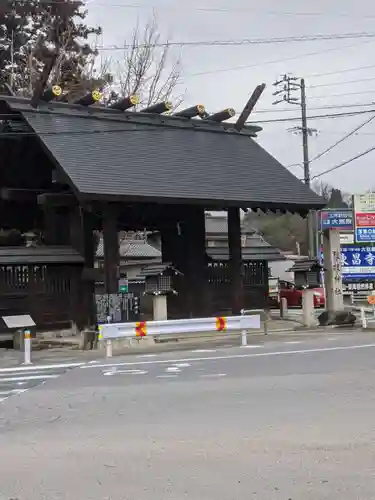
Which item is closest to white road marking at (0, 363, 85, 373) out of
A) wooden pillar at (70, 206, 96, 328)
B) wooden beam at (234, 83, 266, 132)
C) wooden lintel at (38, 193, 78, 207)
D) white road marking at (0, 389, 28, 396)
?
white road marking at (0, 389, 28, 396)

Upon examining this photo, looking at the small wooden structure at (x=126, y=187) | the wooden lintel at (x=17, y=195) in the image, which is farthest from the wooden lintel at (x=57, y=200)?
the wooden lintel at (x=17, y=195)

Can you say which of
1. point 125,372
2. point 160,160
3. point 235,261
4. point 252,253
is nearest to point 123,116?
point 160,160

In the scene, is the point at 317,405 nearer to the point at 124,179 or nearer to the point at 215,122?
the point at 124,179

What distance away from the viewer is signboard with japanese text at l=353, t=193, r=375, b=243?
2455 cm

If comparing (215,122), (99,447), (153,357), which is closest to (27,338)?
(153,357)

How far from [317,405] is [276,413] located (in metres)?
0.71

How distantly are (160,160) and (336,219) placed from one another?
A: 8550mm

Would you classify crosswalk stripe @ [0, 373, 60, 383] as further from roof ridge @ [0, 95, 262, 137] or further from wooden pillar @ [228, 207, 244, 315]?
wooden pillar @ [228, 207, 244, 315]

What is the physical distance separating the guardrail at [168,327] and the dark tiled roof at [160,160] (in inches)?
142

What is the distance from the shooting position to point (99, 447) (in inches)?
251

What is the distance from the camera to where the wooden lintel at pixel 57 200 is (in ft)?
60.3

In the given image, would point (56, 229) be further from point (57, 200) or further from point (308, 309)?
point (308, 309)

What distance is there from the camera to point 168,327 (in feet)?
51.4

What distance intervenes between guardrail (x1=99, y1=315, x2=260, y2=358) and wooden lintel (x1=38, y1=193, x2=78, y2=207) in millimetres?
5032
